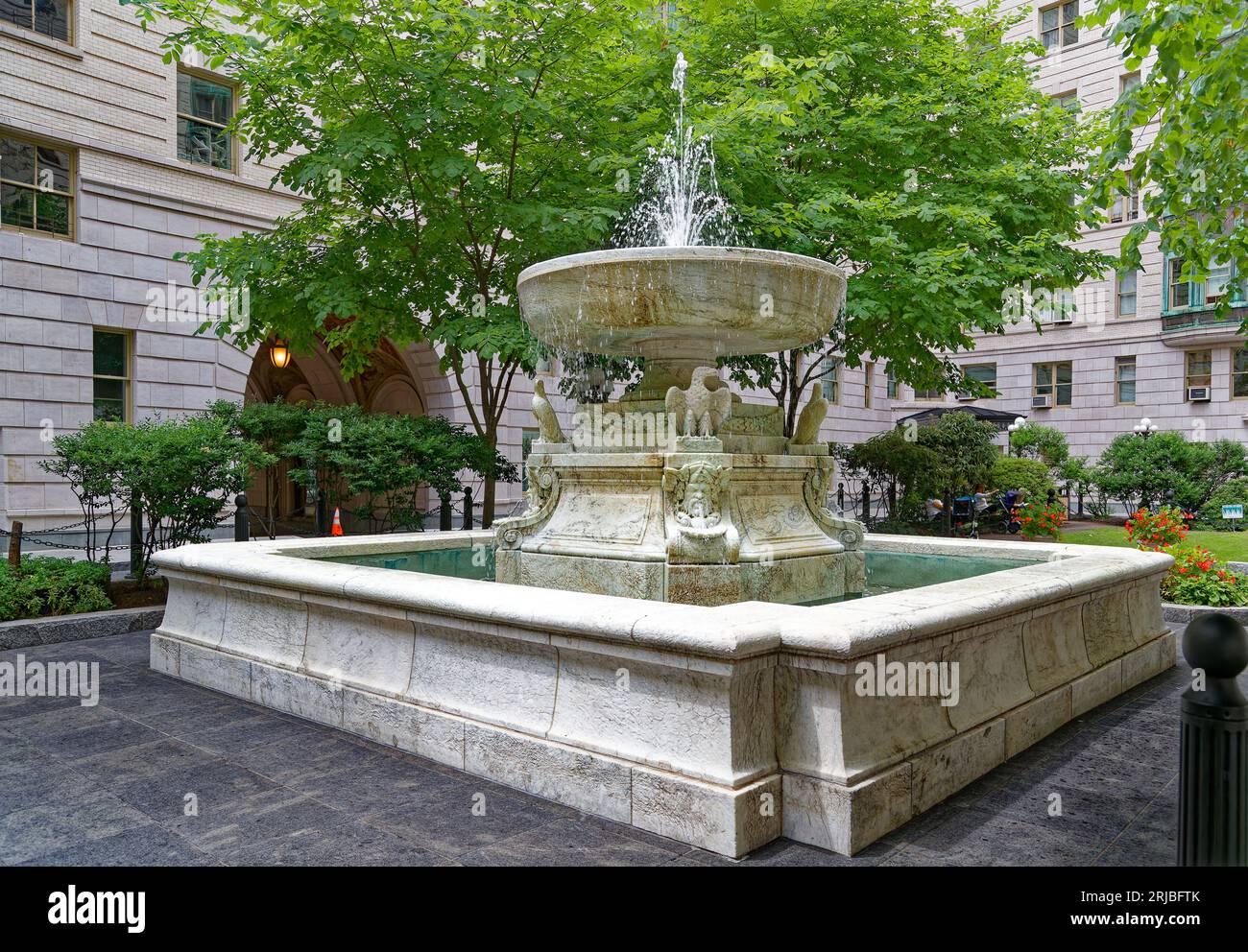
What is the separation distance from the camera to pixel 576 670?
15.3 feet

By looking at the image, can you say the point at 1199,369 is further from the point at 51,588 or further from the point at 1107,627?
the point at 51,588

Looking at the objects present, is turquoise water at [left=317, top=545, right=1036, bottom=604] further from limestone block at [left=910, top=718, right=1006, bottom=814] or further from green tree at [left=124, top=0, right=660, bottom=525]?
green tree at [left=124, top=0, right=660, bottom=525]

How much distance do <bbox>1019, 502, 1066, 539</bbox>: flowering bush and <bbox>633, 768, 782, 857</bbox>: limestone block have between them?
15.6 meters

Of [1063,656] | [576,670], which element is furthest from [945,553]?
[576,670]

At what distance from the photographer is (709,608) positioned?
4453 millimetres

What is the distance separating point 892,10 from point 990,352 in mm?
28206

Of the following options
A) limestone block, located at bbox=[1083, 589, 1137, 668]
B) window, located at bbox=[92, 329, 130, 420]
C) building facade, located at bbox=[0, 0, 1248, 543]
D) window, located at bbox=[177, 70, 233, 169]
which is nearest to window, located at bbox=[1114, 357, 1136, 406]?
building facade, located at bbox=[0, 0, 1248, 543]

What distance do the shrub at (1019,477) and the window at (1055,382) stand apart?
19.9 m

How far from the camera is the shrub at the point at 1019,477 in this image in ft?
67.9

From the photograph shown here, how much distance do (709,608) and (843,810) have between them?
1.12 m

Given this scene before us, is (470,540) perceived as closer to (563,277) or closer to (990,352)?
(563,277)

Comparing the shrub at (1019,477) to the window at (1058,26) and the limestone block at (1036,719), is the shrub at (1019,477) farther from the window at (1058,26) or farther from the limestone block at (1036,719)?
the window at (1058,26)

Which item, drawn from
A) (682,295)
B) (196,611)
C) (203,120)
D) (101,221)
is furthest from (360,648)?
(203,120)

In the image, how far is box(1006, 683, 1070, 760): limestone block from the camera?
5.34 meters
